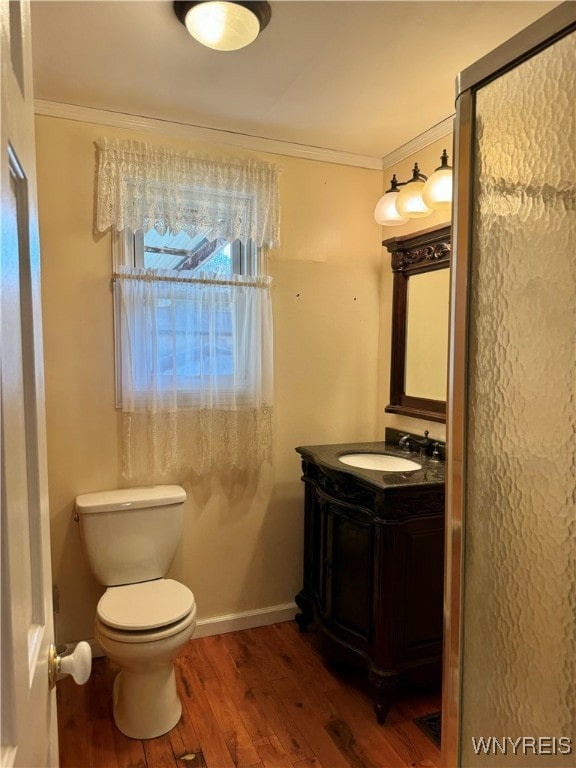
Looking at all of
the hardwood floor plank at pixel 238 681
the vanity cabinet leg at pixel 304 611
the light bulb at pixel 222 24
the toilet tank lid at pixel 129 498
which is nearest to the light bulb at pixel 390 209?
the light bulb at pixel 222 24

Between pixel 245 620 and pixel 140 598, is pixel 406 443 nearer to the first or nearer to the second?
pixel 245 620

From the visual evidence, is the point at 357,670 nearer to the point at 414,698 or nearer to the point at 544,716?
the point at 414,698

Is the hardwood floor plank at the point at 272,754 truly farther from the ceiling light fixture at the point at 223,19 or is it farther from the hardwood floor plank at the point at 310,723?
the ceiling light fixture at the point at 223,19

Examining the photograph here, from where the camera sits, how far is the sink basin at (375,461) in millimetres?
2391

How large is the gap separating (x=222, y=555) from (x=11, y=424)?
2.13 m

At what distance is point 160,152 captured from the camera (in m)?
2.26

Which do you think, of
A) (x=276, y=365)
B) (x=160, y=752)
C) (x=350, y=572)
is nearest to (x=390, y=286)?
(x=276, y=365)

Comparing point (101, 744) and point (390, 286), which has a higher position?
point (390, 286)

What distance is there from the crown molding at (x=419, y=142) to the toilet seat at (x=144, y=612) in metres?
2.27

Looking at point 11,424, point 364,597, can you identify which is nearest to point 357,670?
point 364,597

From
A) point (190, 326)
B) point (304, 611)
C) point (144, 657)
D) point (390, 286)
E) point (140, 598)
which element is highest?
point (390, 286)

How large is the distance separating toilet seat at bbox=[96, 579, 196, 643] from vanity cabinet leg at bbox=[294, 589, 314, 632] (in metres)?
0.74

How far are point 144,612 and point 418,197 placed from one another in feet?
6.54

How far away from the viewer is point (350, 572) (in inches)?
83.7
